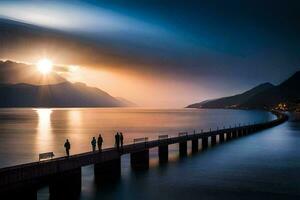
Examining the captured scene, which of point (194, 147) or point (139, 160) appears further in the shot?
point (194, 147)

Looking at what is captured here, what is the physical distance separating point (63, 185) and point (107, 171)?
20.4 feet

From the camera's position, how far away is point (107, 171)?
27.5 meters

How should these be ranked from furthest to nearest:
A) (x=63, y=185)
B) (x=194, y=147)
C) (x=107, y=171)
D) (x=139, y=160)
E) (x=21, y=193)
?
(x=194, y=147) < (x=139, y=160) < (x=107, y=171) < (x=63, y=185) < (x=21, y=193)

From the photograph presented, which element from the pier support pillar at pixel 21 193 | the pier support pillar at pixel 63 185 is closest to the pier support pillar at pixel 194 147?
the pier support pillar at pixel 63 185

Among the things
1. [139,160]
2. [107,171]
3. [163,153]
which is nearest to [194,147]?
[163,153]

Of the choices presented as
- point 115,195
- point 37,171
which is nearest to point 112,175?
point 115,195

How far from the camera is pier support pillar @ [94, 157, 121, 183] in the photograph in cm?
2717

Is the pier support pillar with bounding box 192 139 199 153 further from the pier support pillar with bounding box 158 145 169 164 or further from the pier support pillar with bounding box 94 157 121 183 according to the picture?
the pier support pillar with bounding box 94 157 121 183

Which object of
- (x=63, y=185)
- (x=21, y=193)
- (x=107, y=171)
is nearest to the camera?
(x=21, y=193)

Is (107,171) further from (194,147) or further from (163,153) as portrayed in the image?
(194,147)

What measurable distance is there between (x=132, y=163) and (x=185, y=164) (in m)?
7.17

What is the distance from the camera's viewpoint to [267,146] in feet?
188

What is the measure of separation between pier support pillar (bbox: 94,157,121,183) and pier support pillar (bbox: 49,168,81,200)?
4748mm

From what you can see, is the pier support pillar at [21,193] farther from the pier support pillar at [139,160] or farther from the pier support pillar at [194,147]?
the pier support pillar at [194,147]
